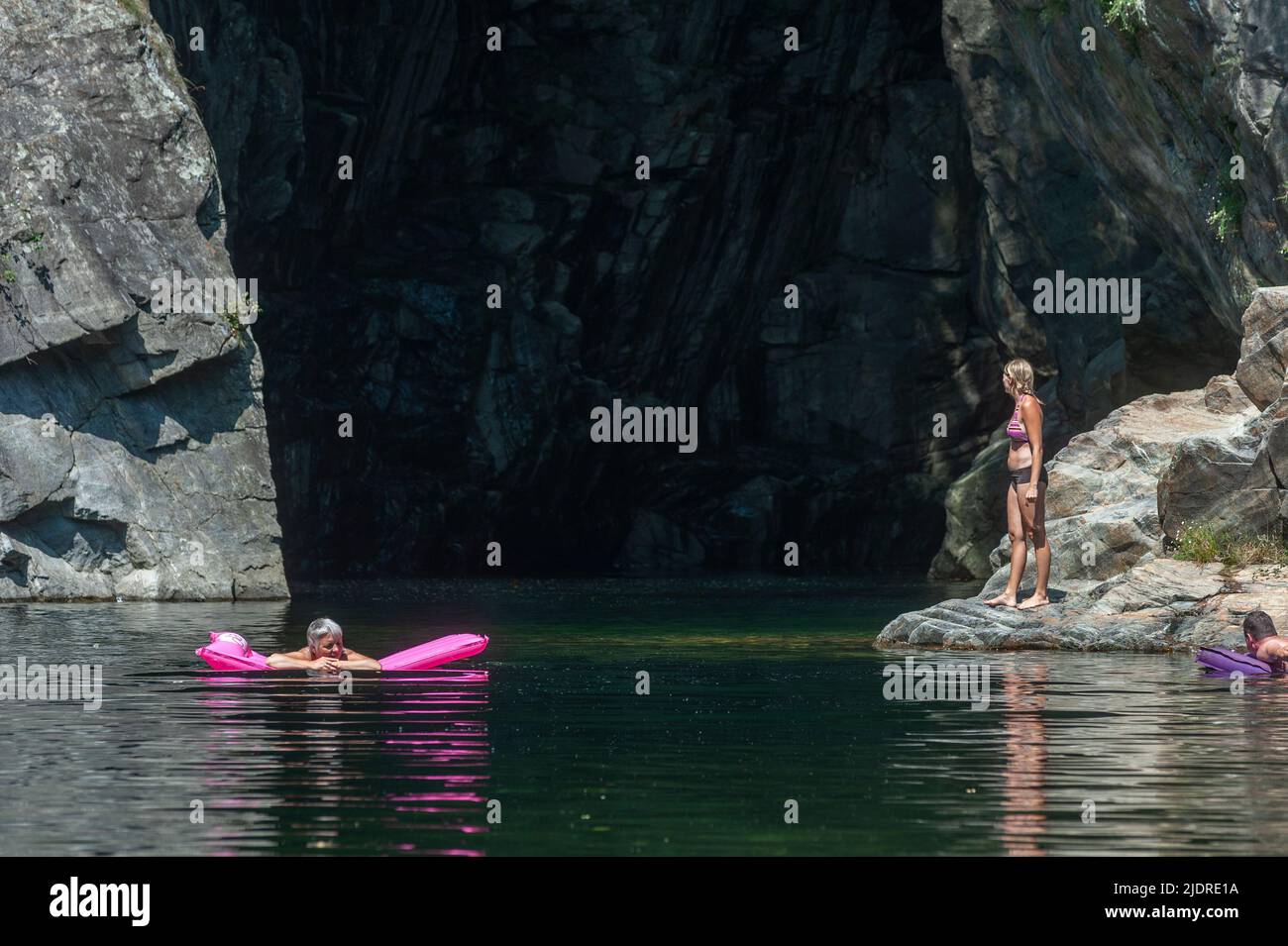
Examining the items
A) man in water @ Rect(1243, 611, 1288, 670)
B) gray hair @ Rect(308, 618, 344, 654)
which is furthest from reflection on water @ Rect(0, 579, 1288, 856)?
man in water @ Rect(1243, 611, 1288, 670)

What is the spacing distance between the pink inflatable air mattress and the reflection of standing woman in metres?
5.80

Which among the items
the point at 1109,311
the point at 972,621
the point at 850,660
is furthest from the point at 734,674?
the point at 1109,311

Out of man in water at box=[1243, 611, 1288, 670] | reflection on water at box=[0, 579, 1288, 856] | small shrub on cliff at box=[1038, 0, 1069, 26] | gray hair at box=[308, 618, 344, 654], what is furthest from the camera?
small shrub on cliff at box=[1038, 0, 1069, 26]

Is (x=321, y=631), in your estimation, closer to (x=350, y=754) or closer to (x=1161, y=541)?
(x=350, y=754)

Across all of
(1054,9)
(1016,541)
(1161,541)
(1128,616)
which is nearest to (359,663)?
(1016,541)

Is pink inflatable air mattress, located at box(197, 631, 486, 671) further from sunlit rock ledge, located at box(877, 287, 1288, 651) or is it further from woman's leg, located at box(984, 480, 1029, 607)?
woman's leg, located at box(984, 480, 1029, 607)

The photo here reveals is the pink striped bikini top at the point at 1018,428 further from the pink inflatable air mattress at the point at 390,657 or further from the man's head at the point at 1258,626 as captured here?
the pink inflatable air mattress at the point at 390,657

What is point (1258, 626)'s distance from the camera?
16.3m

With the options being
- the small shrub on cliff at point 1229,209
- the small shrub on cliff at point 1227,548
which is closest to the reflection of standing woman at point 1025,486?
the small shrub on cliff at point 1227,548

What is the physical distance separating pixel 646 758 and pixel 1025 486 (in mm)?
9680

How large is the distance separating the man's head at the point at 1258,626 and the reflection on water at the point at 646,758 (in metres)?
0.65

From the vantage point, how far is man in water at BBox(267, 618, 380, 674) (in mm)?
17062
